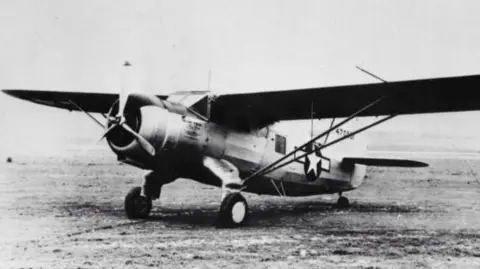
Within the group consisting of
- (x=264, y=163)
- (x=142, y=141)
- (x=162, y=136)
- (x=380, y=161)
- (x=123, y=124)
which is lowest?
(x=264, y=163)

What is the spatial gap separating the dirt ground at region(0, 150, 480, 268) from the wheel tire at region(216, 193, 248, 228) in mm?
208

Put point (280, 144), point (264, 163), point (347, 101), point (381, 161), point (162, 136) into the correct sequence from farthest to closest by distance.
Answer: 1. point (381, 161)
2. point (280, 144)
3. point (264, 163)
4. point (347, 101)
5. point (162, 136)

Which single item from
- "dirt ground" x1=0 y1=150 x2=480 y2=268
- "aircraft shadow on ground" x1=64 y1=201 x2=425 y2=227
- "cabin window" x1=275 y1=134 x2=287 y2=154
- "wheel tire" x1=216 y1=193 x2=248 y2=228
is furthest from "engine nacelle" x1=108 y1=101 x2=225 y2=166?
"cabin window" x1=275 y1=134 x2=287 y2=154

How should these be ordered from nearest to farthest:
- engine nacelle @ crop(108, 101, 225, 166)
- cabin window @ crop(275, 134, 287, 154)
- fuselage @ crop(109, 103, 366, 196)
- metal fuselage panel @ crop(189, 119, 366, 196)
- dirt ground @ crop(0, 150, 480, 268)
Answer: dirt ground @ crop(0, 150, 480, 268)
engine nacelle @ crop(108, 101, 225, 166)
fuselage @ crop(109, 103, 366, 196)
metal fuselage panel @ crop(189, 119, 366, 196)
cabin window @ crop(275, 134, 287, 154)

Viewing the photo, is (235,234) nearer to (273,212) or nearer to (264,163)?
(264,163)

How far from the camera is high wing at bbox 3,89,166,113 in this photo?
10.8 m

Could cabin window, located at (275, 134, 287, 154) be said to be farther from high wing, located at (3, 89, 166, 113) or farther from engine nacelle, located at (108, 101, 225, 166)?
high wing, located at (3, 89, 166, 113)

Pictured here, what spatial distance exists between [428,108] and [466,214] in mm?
3826

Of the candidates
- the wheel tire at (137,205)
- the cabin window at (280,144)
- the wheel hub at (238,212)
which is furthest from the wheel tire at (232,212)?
the cabin window at (280,144)

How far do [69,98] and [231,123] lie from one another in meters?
3.75

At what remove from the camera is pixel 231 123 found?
1006 centimetres

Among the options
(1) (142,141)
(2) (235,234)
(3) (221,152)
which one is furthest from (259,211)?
Answer: (1) (142,141)

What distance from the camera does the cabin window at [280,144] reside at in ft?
36.7

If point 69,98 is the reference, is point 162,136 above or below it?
below
